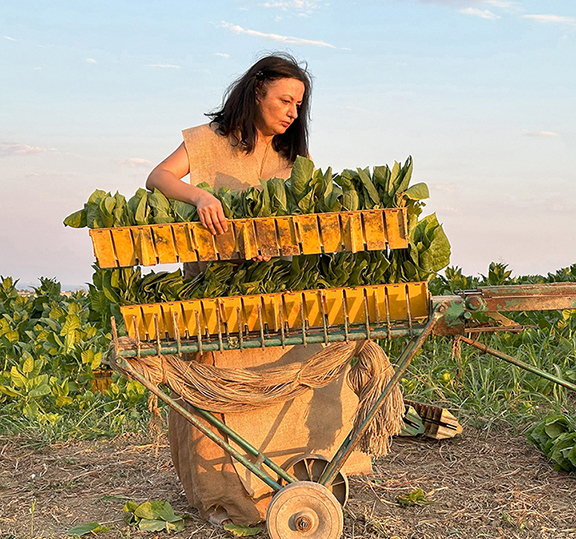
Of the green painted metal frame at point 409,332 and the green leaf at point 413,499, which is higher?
the green painted metal frame at point 409,332

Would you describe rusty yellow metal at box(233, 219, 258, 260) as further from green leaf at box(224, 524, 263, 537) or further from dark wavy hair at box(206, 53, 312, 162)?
green leaf at box(224, 524, 263, 537)

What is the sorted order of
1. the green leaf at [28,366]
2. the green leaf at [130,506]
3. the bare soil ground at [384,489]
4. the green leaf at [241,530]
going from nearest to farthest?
the green leaf at [241,530]
the bare soil ground at [384,489]
the green leaf at [130,506]
the green leaf at [28,366]

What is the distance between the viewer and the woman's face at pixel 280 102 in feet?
9.60

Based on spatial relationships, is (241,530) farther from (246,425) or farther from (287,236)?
(287,236)

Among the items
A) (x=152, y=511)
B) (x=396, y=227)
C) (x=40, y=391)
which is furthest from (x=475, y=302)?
(x=40, y=391)

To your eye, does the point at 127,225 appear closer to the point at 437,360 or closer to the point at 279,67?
the point at 279,67

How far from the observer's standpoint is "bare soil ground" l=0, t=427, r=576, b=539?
9.68ft

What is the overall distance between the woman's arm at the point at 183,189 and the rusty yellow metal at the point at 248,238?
0.05m

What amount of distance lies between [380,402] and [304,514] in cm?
50

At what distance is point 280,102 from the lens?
9.62 feet

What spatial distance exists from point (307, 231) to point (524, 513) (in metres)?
1.68

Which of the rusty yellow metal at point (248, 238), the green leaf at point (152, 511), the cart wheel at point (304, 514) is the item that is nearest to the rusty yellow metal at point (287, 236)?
the rusty yellow metal at point (248, 238)

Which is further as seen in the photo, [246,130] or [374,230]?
[246,130]

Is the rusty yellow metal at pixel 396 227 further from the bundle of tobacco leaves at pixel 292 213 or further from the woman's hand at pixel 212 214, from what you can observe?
the woman's hand at pixel 212 214
